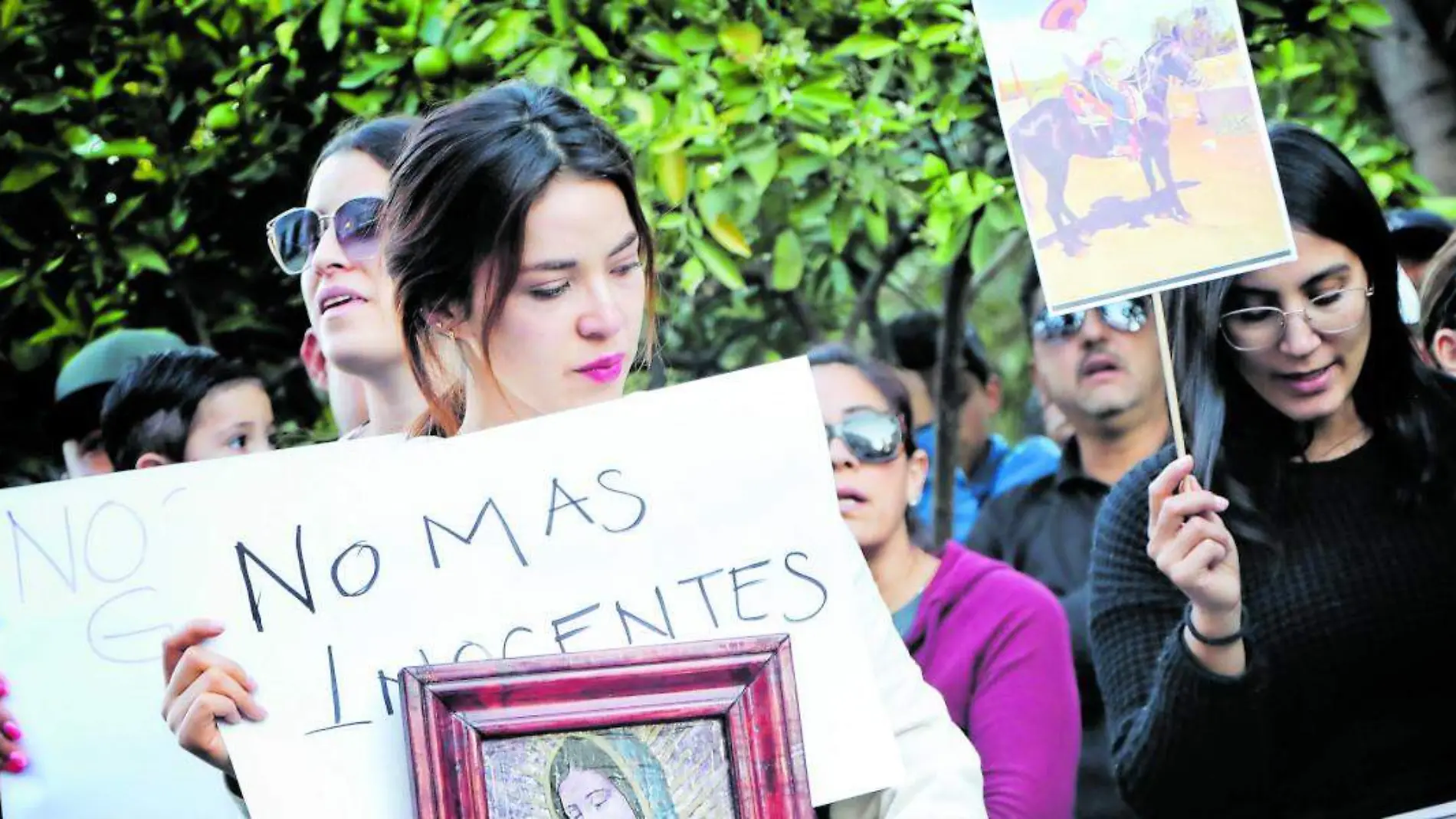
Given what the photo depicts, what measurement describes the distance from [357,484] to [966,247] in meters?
1.74

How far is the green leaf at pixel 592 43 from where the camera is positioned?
2877 millimetres

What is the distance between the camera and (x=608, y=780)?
144 centimetres

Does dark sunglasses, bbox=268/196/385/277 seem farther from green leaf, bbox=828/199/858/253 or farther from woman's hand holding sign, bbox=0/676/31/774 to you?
green leaf, bbox=828/199/858/253

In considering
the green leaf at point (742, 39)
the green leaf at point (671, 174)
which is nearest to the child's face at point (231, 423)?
the green leaf at point (671, 174)

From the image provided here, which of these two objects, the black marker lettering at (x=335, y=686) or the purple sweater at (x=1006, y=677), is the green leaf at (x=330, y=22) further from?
the black marker lettering at (x=335, y=686)

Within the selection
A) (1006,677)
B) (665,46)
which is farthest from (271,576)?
(665,46)

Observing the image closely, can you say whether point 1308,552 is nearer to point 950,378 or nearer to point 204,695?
point 950,378

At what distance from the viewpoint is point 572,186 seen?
1725 mm

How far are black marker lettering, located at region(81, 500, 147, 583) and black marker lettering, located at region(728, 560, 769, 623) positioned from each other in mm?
521

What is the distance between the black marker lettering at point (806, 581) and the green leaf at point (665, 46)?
1.47 meters

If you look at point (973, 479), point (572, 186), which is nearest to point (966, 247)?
point (973, 479)

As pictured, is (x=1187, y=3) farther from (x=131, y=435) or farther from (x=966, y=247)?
(x=131, y=435)

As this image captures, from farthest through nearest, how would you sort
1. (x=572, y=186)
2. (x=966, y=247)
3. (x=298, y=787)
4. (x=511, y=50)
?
(x=966, y=247), (x=511, y=50), (x=572, y=186), (x=298, y=787)

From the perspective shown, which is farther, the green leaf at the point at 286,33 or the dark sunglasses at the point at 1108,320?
the dark sunglasses at the point at 1108,320
